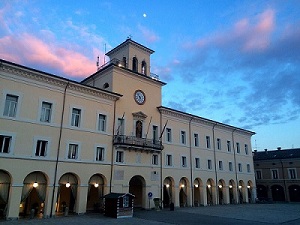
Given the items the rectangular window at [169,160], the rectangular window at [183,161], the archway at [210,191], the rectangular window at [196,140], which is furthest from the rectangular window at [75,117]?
the archway at [210,191]

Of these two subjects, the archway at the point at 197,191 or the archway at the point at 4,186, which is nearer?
the archway at the point at 4,186

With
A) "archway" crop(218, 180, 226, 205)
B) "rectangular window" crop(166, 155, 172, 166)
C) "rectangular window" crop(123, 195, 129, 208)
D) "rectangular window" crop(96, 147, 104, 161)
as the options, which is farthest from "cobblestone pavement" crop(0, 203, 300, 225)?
"archway" crop(218, 180, 226, 205)

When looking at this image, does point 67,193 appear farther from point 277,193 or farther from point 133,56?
point 277,193

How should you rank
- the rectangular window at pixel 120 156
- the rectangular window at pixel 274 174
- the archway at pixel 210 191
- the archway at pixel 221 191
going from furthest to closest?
the rectangular window at pixel 274 174 < the archway at pixel 221 191 < the archway at pixel 210 191 < the rectangular window at pixel 120 156

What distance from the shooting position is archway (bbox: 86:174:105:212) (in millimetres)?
27234

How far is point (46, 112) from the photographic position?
24.6 meters

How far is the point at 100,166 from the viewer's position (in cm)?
2720

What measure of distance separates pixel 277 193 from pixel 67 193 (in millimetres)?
47850

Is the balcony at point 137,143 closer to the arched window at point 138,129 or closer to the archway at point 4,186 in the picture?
the arched window at point 138,129

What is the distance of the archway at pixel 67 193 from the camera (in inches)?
989

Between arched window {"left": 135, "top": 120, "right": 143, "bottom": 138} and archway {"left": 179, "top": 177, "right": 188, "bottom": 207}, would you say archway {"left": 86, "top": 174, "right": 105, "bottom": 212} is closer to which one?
arched window {"left": 135, "top": 120, "right": 143, "bottom": 138}

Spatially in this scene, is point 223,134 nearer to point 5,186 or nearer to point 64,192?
point 64,192

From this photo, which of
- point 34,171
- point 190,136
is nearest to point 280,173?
point 190,136

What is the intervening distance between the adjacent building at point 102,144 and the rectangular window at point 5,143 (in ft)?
0.24
